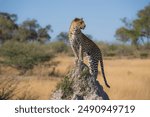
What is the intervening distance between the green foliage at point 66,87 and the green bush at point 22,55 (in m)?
14.9

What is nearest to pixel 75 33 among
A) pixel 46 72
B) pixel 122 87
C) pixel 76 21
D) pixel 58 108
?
pixel 76 21

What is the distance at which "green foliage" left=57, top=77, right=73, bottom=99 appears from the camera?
5.99 metres

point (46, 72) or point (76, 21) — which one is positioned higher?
point (76, 21)

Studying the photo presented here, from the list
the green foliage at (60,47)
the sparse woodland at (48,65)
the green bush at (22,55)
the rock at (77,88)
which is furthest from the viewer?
the green foliage at (60,47)

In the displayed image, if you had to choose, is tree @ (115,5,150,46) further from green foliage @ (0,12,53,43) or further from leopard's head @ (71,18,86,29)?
leopard's head @ (71,18,86,29)

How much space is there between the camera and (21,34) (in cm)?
4888

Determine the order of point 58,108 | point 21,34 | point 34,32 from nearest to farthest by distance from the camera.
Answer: point 58,108, point 21,34, point 34,32

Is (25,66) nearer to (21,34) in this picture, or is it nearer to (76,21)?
(76,21)

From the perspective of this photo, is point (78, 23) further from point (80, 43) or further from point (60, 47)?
point (60, 47)

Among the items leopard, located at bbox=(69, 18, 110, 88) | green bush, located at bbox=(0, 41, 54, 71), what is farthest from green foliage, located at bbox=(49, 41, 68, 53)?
leopard, located at bbox=(69, 18, 110, 88)

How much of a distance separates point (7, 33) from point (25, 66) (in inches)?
1033

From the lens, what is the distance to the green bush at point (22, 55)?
2106 centimetres

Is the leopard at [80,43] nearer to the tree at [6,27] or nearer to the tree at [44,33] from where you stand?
the tree at [6,27]

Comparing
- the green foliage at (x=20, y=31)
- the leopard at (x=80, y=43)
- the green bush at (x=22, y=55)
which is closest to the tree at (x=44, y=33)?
the green foliage at (x=20, y=31)
